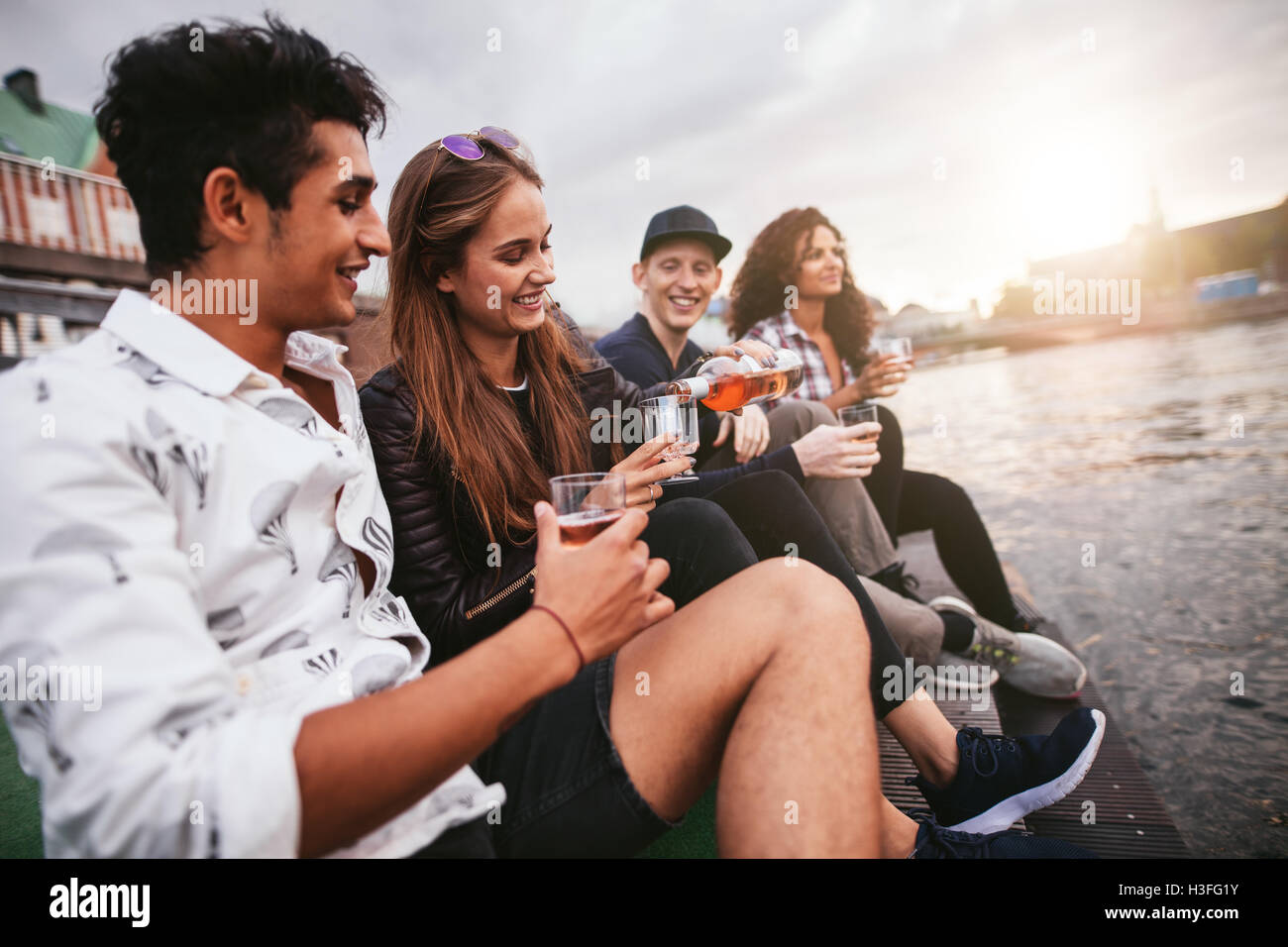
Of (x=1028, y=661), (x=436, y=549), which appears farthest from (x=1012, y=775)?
(x=436, y=549)

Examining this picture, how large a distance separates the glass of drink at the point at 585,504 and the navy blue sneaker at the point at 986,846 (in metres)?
0.99

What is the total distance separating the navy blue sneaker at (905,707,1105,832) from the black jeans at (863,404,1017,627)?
1.39 metres

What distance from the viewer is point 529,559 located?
164 cm

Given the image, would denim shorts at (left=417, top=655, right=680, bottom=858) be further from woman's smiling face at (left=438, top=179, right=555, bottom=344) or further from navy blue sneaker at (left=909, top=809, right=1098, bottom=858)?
woman's smiling face at (left=438, top=179, right=555, bottom=344)

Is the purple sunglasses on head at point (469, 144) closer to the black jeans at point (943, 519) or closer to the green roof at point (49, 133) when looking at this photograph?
A: the black jeans at point (943, 519)

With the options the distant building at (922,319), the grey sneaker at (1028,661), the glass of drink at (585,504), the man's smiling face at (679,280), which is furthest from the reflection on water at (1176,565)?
the distant building at (922,319)

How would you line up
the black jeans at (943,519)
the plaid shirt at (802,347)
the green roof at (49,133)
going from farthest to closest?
1. the green roof at (49,133)
2. the plaid shirt at (802,347)
3. the black jeans at (943,519)

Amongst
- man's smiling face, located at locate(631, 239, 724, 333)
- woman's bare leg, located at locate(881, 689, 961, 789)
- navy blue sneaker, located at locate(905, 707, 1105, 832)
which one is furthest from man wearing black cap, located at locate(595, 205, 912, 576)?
navy blue sneaker, located at locate(905, 707, 1105, 832)

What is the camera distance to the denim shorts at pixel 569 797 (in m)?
1.05

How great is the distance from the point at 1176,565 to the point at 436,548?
15.3ft

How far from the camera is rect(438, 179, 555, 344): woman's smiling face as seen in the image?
6.29 ft
